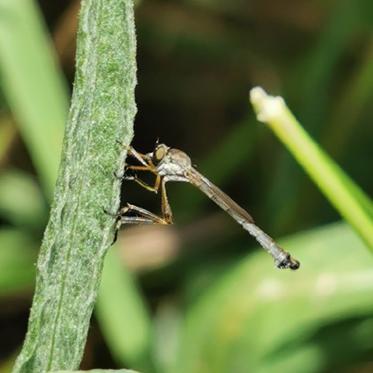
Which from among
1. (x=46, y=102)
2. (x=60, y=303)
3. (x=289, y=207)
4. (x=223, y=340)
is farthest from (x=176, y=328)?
(x=60, y=303)

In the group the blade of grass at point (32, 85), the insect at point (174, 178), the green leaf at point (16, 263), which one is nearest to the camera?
the insect at point (174, 178)

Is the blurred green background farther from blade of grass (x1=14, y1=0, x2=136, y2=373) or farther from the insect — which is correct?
blade of grass (x1=14, y1=0, x2=136, y2=373)

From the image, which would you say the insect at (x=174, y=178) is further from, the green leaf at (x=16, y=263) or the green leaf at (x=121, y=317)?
the green leaf at (x=16, y=263)

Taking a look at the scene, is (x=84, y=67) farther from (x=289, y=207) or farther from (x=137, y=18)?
(x=137, y=18)

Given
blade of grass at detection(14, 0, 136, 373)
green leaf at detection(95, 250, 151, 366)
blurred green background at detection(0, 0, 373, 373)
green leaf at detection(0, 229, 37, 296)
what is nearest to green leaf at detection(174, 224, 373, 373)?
blurred green background at detection(0, 0, 373, 373)

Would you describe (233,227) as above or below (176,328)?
above

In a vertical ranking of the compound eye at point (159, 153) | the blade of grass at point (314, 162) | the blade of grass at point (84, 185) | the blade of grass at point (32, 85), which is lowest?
the blade of grass at point (84, 185)

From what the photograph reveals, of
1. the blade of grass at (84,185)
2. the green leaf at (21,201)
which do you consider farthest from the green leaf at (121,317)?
the blade of grass at (84,185)
